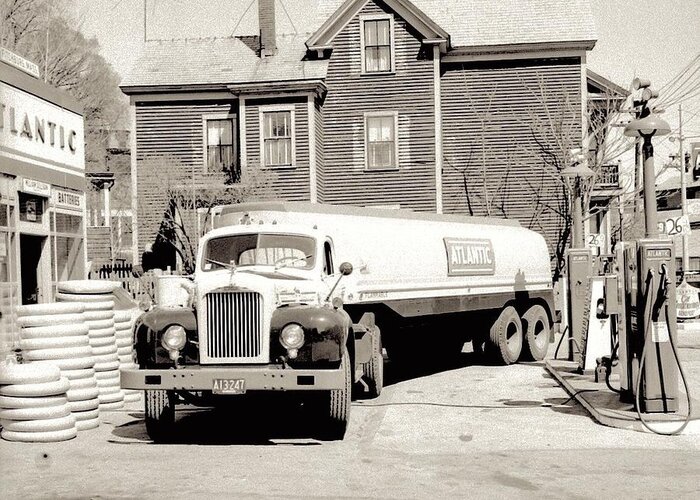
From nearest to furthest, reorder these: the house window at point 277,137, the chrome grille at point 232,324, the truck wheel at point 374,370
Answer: the chrome grille at point 232,324
the truck wheel at point 374,370
the house window at point 277,137

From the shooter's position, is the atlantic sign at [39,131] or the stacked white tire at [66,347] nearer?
the stacked white tire at [66,347]

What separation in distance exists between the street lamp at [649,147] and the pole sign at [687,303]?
18836 mm

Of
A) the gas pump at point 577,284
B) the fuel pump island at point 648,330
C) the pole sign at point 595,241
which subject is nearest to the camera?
the fuel pump island at point 648,330

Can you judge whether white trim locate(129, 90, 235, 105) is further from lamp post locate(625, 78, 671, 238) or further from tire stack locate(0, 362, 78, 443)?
tire stack locate(0, 362, 78, 443)

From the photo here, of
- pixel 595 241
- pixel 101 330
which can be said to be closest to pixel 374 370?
pixel 101 330

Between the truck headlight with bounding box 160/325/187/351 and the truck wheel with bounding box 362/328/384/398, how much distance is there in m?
3.74

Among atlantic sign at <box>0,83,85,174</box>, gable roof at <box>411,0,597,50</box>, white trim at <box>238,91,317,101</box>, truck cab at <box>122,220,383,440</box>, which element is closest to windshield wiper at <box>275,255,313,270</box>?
truck cab at <box>122,220,383,440</box>

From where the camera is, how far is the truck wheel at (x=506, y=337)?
18547 mm

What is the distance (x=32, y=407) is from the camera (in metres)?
10.5

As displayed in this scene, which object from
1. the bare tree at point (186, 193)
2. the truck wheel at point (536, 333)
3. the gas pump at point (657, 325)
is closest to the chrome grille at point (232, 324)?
the gas pump at point (657, 325)

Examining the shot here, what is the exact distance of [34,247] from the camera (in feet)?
61.7

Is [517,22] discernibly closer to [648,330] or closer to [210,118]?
[210,118]

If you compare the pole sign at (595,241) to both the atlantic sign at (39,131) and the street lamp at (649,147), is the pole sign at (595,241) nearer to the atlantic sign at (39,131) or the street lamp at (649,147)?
the atlantic sign at (39,131)

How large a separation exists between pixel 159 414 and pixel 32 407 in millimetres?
1338
